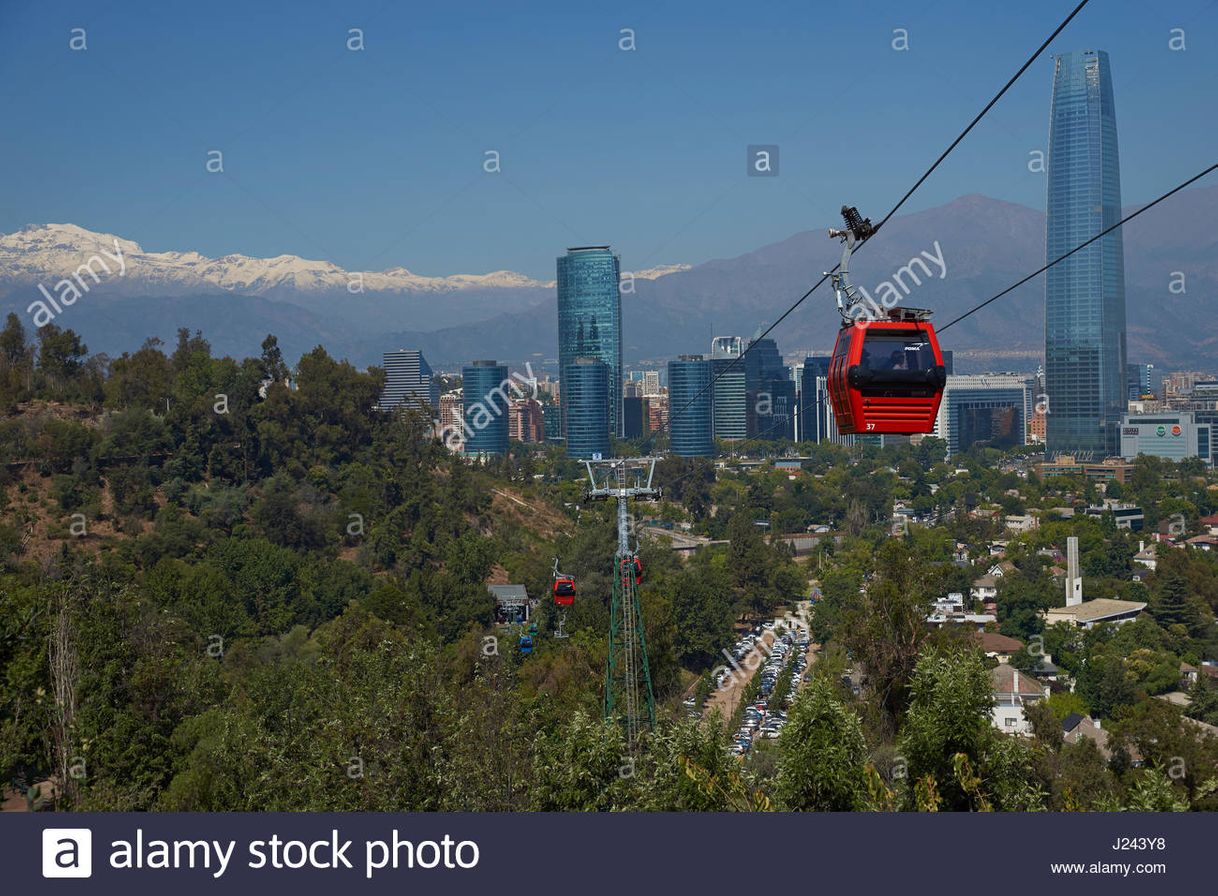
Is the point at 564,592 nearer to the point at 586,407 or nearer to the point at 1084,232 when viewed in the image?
the point at 586,407

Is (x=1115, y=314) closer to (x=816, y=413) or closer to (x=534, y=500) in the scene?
(x=816, y=413)

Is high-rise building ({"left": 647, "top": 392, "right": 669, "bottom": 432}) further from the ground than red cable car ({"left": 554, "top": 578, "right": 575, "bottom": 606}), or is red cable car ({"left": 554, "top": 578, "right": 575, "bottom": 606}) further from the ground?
high-rise building ({"left": 647, "top": 392, "right": 669, "bottom": 432})

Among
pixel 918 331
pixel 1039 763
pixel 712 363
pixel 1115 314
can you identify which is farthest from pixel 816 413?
pixel 918 331

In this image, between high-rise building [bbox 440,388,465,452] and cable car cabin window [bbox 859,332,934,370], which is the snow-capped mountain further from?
cable car cabin window [bbox 859,332,934,370]

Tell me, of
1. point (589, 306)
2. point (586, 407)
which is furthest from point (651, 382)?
point (586, 407)

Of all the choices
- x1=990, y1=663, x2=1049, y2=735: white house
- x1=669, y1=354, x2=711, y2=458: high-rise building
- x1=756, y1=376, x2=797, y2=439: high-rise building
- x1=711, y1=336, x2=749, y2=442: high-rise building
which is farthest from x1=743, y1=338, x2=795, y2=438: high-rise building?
x1=990, y1=663, x2=1049, y2=735: white house

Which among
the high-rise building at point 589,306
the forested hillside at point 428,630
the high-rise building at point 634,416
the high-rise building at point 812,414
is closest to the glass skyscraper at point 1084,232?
the high-rise building at point 812,414
